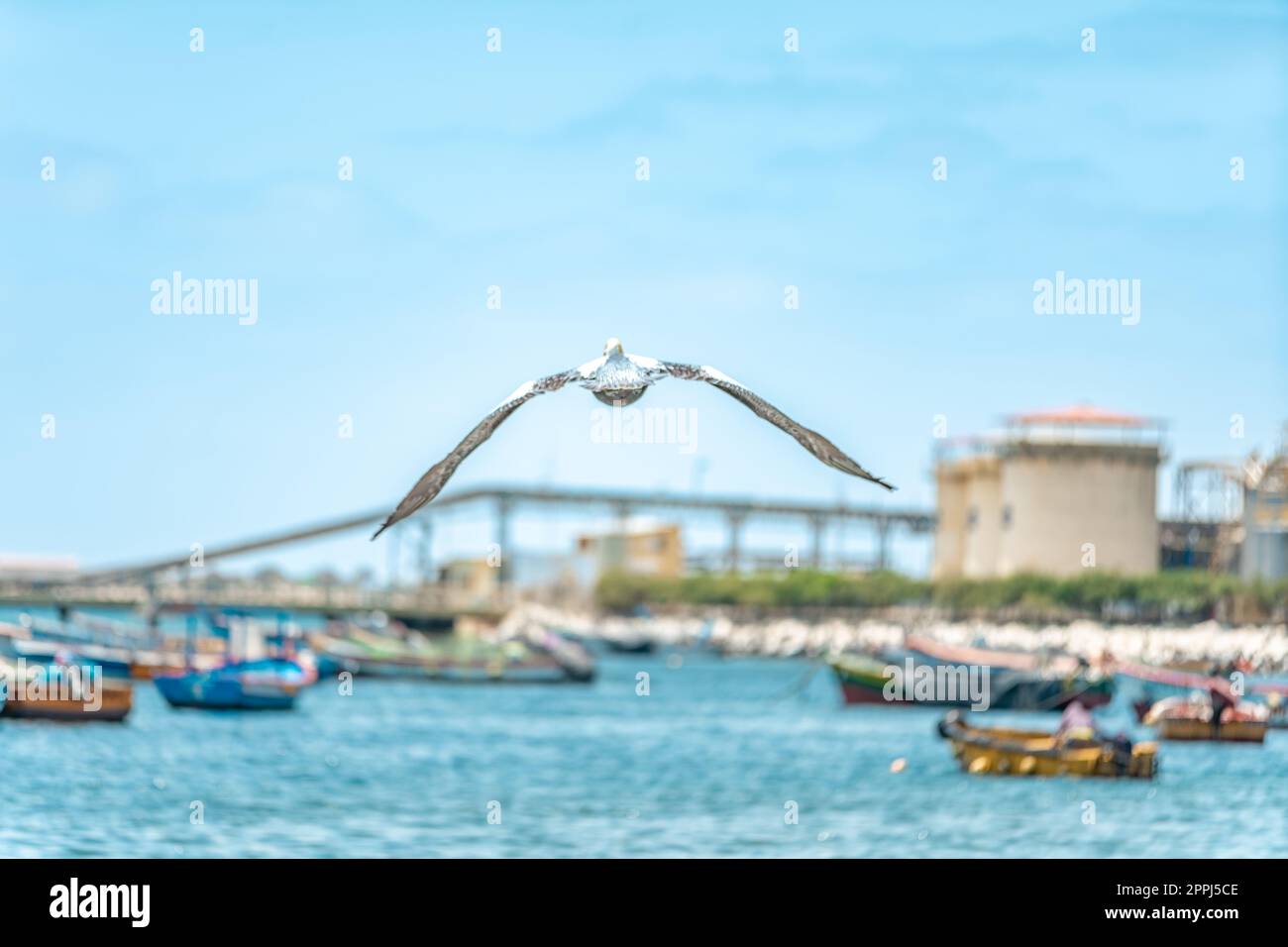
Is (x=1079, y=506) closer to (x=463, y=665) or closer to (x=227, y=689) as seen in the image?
(x=463, y=665)

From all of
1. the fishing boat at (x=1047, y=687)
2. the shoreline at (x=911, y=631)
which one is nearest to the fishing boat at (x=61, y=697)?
the fishing boat at (x=1047, y=687)

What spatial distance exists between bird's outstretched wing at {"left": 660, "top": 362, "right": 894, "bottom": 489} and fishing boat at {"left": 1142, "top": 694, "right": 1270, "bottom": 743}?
1549 inches

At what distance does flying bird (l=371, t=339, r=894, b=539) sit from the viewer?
47.9 ft

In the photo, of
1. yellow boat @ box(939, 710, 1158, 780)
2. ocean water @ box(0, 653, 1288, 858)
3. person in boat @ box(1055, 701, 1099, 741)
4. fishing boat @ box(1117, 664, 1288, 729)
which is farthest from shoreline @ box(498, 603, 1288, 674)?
person in boat @ box(1055, 701, 1099, 741)

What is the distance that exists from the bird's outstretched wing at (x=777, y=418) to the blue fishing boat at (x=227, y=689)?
4835cm

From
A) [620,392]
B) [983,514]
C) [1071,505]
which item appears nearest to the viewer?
[620,392]

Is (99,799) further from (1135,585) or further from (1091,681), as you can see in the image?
(1135,585)

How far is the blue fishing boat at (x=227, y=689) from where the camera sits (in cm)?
6147

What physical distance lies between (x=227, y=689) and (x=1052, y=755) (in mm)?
26482

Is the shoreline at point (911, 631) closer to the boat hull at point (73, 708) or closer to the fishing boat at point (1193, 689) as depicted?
the fishing boat at point (1193, 689)

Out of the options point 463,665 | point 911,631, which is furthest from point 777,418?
point 911,631

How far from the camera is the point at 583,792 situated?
139 feet

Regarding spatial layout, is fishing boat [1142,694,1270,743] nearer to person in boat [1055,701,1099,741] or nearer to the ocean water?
the ocean water

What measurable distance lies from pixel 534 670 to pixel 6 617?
42.5m
